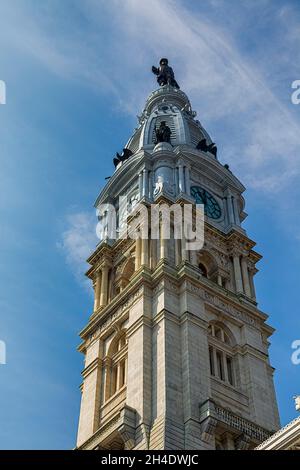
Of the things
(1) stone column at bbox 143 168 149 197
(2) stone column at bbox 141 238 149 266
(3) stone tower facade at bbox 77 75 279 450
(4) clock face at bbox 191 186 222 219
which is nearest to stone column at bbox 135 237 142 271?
(3) stone tower facade at bbox 77 75 279 450

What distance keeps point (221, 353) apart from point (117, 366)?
659cm

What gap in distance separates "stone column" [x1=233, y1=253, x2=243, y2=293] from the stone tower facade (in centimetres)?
10

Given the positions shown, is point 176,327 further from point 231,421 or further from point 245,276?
point 245,276

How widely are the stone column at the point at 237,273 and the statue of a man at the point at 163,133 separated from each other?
496 inches

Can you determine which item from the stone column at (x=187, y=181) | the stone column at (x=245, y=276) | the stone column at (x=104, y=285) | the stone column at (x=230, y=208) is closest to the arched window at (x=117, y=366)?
the stone column at (x=104, y=285)

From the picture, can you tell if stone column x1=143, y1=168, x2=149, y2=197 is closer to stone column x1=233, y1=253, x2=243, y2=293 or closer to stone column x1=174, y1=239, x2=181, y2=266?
stone column x1=174, y1=239, x2=181, y2=266

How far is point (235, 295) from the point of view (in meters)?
54.5

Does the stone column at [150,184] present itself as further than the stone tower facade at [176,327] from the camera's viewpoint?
Yes

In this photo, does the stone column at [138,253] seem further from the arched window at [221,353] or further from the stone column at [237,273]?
the stone column at [237,273]

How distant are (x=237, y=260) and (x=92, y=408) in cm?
1611

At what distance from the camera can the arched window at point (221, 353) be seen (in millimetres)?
49125

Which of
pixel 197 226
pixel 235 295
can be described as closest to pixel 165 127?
pixel 197 226

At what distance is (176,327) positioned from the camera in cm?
4844
